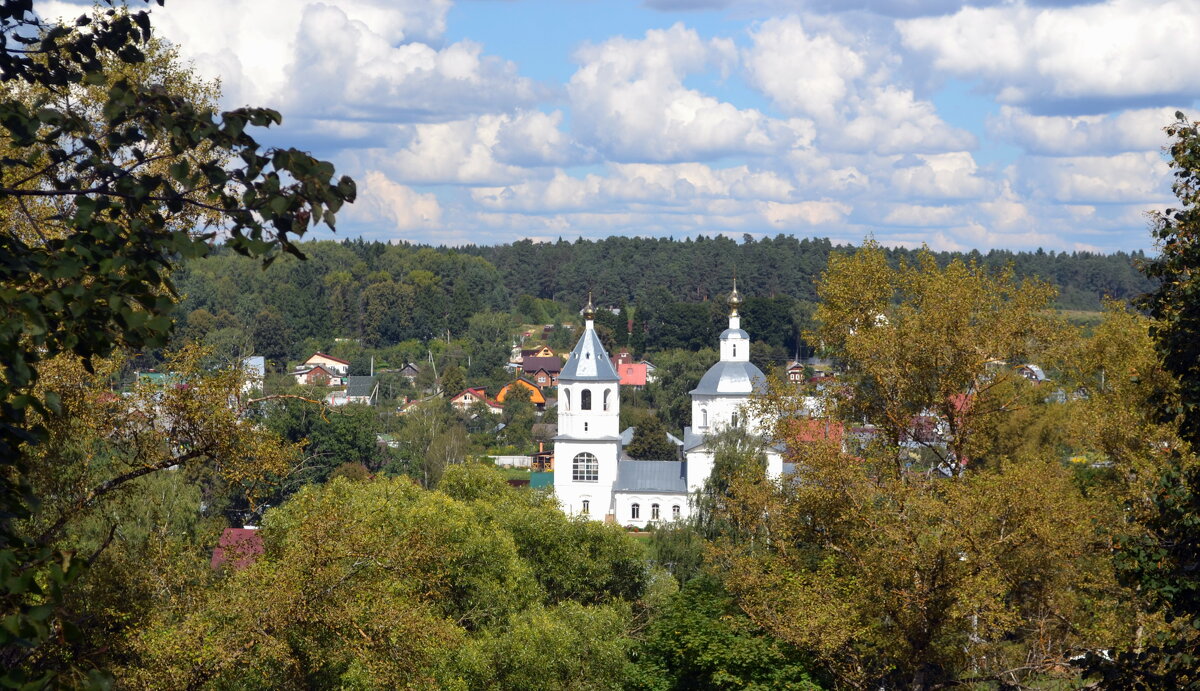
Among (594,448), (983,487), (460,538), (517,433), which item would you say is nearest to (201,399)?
(983,487)

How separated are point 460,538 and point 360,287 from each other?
11378cm

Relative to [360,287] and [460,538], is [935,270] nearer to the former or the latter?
[460,538]

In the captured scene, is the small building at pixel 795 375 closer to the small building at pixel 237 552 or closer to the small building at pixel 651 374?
the small building at pixel 237 552

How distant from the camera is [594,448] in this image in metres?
53.8

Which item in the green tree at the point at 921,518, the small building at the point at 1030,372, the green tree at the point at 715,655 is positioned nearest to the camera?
the green tree at the point at 921,518

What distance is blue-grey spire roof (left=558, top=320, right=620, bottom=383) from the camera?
52.3 meters

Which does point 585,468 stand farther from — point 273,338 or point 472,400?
point 273,338

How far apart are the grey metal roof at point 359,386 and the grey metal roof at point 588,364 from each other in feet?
140

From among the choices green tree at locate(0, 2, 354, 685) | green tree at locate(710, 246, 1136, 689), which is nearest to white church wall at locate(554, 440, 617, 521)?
green tree at locate(710, 246, 1136, 689)

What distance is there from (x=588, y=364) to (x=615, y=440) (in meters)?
3.84

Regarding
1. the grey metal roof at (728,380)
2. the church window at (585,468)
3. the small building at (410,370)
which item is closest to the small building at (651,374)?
the small building at (410,370)

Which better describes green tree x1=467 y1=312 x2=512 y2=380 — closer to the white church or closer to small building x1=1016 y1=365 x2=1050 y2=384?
the white church

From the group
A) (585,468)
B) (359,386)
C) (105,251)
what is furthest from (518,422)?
(105,251)

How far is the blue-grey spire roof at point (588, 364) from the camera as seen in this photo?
172 ft
